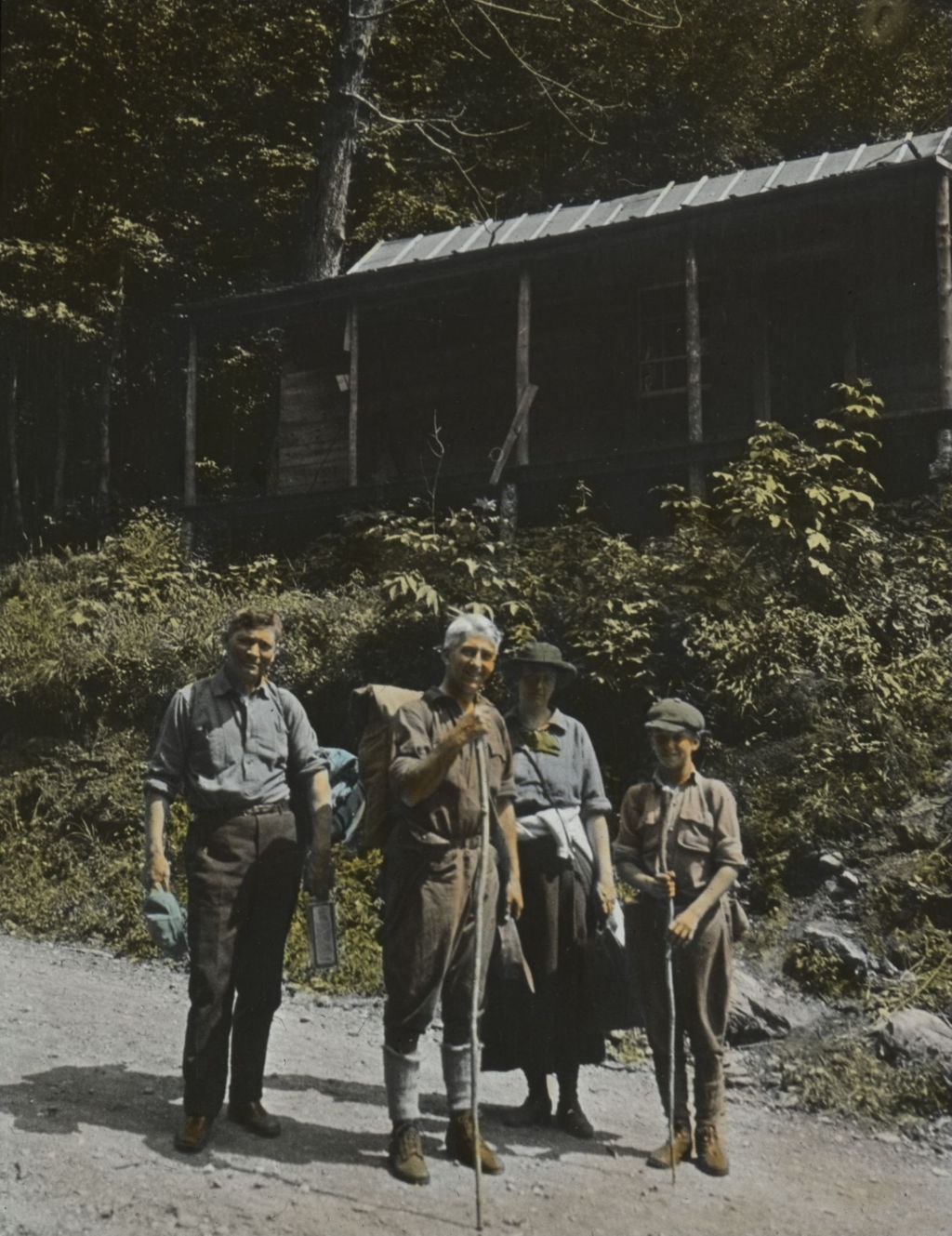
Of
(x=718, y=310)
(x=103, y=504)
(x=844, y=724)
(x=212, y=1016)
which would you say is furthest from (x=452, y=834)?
(x=103, y=504)

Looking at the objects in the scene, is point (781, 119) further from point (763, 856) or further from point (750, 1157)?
point (750, 1157)

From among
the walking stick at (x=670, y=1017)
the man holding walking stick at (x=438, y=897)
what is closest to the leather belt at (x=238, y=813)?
the man holding walking stick at (x=438, y=897)

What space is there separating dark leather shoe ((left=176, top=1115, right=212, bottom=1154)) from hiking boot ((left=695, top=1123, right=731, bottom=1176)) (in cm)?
184

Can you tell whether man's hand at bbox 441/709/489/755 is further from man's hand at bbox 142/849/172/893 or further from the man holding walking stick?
man's hand at bbox 142/849/172/893

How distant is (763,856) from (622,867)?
3.07m

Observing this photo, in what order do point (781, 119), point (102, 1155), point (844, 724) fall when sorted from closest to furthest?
point (102, 1155) → point (844, 724) → point (781, 119)

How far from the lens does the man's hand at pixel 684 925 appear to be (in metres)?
4.68

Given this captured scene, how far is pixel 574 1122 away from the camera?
507 centimetres

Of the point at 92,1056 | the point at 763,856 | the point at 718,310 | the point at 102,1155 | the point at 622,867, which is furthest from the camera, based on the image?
the point at 718,310

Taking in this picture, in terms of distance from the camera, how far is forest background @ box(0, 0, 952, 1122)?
27.9 feet

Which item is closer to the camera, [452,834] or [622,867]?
[452,834]

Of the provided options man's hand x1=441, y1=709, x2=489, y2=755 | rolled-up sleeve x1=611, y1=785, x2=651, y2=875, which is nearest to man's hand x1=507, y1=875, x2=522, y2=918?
rolled-up sleeve x1=611, y1=785, x2=651, y2=875

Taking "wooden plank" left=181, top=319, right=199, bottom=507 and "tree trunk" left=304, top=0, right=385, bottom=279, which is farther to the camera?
"tree trunk" left=304, top=0, right=385, bottom=279

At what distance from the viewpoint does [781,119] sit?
1909cm
